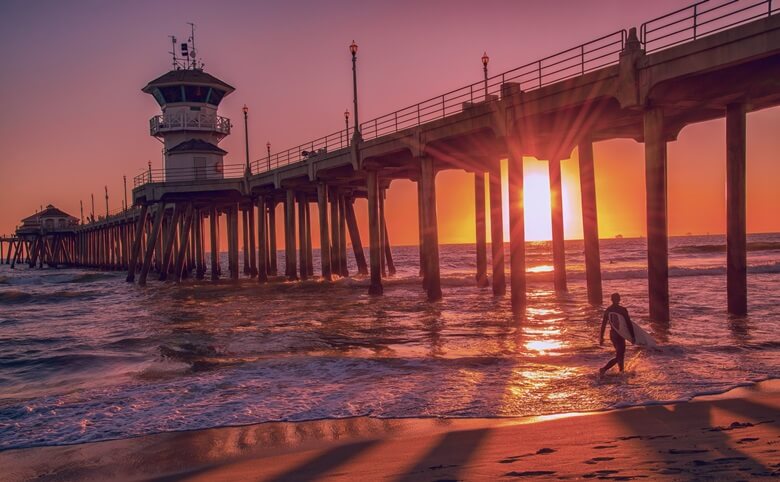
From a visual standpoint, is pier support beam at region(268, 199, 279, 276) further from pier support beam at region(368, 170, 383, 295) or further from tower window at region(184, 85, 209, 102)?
pier support beam at region(368, 170, 383, 295)

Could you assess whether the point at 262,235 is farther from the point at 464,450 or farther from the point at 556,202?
the point at 464,450

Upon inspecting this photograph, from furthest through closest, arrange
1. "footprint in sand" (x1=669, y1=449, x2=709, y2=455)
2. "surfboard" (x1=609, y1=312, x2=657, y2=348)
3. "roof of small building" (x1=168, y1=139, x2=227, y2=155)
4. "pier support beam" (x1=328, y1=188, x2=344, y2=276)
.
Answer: "roof of small building" (x1=168, y1=139, x2=227, y2=155), "pier support beam" (x1=328, y1=188, x2=344, y2=276), "surfboard" (x1=609, y1=312, x2=657, y2=348), "footprint in sand" (x1=669, y1=449, x2=709, y2=455)

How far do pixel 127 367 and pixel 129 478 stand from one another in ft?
27.7

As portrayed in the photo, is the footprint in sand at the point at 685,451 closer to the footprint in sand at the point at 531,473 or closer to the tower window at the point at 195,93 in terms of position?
the footprint in sand at the point at 531,473

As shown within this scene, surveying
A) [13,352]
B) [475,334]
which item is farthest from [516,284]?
[13,352]

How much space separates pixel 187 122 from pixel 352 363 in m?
39.0

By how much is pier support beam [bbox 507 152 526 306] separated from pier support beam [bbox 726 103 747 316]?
20.6ft

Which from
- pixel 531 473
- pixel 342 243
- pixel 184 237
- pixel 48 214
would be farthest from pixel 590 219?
pixel 48 214

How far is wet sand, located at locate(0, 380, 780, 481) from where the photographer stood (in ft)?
21.5

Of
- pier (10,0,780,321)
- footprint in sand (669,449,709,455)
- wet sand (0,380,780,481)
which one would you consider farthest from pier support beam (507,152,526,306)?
footprint in sand (669,449,709,455)

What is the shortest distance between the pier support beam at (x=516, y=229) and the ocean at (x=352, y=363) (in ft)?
2.89

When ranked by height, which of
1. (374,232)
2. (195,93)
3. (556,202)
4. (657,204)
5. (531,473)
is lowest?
(531,473)

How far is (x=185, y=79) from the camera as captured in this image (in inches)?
1914

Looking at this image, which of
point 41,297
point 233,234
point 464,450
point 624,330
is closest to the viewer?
point 464,450
